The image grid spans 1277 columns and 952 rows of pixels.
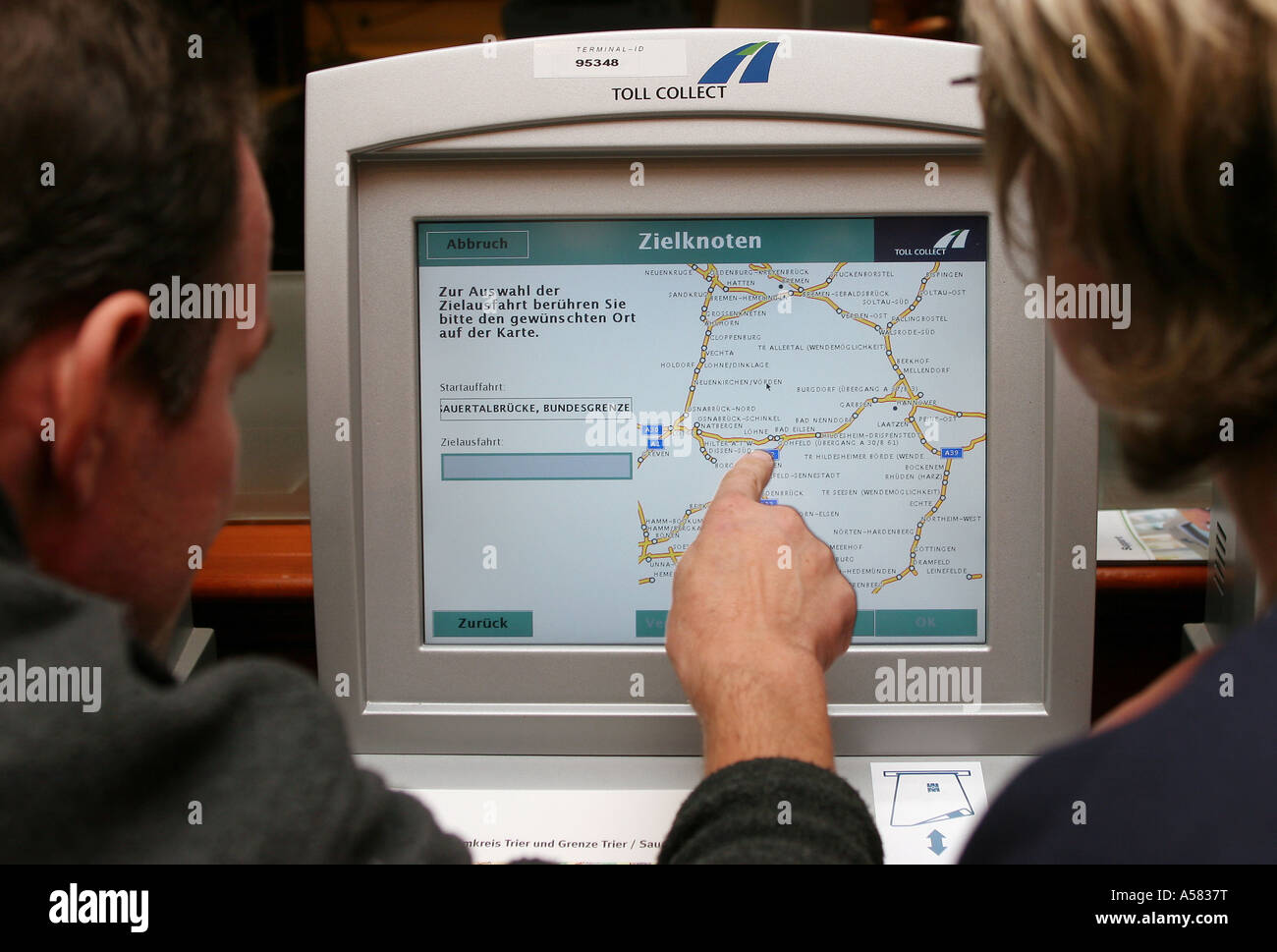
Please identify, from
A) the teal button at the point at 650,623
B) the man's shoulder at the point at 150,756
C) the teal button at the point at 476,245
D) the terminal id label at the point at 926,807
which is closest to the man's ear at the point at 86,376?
the man's shoulder at the point at 150,756

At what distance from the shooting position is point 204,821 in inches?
19.5

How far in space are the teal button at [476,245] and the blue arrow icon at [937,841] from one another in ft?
2.06

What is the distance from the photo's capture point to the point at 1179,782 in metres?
0.48

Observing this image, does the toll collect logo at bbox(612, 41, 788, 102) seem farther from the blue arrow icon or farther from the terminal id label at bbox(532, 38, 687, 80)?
the blue arrow icon

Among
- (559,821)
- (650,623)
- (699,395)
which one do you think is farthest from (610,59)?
(559,821)

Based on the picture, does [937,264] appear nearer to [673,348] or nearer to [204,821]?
[673,348]

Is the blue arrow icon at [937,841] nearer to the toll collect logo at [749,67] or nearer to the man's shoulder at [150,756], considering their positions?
the man's shoulder at [150,756]

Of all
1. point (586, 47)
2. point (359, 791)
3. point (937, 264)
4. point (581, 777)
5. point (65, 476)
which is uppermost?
point (586, 47)

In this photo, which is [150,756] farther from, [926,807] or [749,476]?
[926,807]

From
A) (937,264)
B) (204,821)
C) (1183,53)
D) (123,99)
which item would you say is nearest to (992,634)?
(937,264)

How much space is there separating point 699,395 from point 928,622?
0.99 feet

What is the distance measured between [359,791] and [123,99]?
1.31 feet

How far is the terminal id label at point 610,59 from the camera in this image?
2.95ft

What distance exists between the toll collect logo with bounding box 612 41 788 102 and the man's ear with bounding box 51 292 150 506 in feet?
1.63
